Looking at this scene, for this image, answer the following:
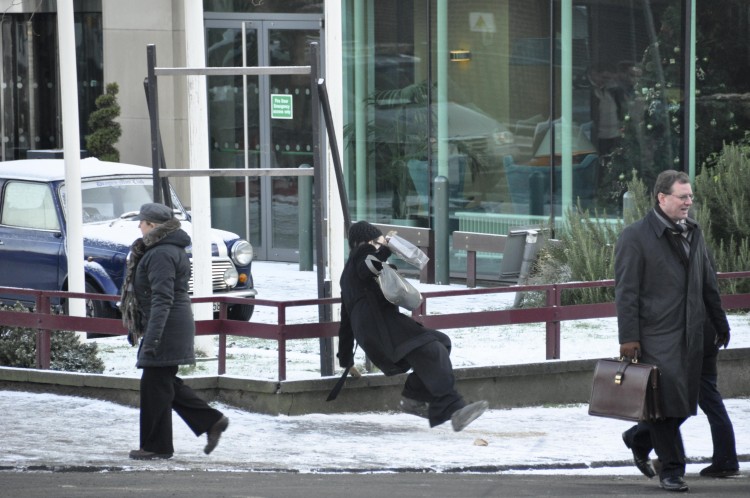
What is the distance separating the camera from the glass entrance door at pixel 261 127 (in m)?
19.8

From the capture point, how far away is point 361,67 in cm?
1875

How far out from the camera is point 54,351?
10648 mm

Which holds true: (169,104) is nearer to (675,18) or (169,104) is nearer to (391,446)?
(675,18)

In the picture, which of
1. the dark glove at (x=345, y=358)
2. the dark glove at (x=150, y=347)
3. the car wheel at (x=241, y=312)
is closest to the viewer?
the dark glove at (x=150, y=347)

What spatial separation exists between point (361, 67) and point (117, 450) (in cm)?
1071

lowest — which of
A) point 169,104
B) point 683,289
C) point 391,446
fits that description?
point 391,446

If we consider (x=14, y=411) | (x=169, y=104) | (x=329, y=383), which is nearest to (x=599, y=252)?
(x=329, y=383)

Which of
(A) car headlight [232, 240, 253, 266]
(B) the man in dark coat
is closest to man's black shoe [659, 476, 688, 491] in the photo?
(B) the man in dark coat

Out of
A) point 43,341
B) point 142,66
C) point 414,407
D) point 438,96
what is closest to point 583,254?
point 438,96

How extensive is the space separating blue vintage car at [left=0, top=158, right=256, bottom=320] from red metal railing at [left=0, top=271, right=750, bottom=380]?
236cm

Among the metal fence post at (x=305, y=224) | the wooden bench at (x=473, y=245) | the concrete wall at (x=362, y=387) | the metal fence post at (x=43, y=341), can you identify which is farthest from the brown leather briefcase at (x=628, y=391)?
the metal fence post at (x=305, y=224)

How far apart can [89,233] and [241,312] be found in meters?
1.61

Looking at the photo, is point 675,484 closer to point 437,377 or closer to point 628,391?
point 628,391

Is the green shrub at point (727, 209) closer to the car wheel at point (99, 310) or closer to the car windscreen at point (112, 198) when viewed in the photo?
the car windscreen at point (112, 198)
